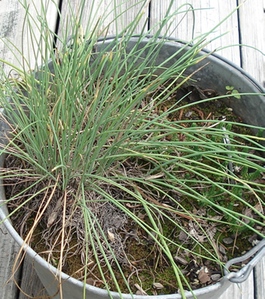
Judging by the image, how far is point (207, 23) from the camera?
1.03 meters

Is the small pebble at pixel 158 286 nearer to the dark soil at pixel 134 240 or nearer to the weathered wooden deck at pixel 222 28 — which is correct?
the dark soil at pixel 134 240

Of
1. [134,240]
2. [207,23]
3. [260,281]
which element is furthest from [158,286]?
[207,23]

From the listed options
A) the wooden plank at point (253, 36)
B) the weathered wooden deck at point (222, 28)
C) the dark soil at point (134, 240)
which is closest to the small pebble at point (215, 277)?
the dark soil at point (134, 240)

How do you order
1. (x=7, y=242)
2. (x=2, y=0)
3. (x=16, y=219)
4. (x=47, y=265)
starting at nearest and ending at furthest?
(x=47, y=265), (x=16, y=219), (x=7, y=242), (x=2, y=0)

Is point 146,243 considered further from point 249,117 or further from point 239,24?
point 239,24

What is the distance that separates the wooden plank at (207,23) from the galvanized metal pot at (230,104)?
0.29 meters

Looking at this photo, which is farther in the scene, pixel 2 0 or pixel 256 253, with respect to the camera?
pixel 2 0

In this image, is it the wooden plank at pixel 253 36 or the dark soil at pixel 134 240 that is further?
the wooden plank at pixel 253 36

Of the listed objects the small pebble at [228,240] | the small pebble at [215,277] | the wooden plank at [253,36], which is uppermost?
the wooden plank at [253,36]

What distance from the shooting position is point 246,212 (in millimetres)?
632

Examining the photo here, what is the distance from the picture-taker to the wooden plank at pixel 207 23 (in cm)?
98

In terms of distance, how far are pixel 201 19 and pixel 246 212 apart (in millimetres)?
553

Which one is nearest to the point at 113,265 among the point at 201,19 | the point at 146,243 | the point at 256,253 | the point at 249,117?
the point at 146,243

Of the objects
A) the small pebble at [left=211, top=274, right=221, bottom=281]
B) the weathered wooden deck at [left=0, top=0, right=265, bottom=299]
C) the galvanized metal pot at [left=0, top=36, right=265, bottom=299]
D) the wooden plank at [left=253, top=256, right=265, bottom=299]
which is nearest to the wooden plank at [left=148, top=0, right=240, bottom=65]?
the weathered wooden deck at [left=0, top=0, right=265, bottom=299]
